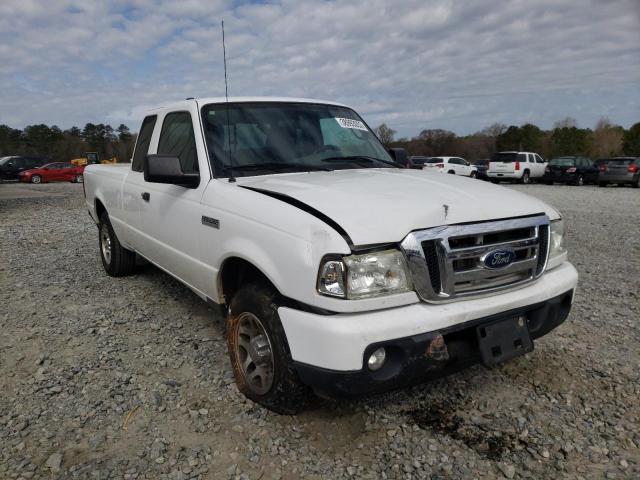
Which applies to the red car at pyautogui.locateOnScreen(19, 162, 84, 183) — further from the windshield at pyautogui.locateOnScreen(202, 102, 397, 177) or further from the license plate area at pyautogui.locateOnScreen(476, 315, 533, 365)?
the license plate area at pyautogui.locateOnScreen(476, 315, 533, 365)

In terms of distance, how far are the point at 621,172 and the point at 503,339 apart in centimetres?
2305

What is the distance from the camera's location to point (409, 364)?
89.4 inches

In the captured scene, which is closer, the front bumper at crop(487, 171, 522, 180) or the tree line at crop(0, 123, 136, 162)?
the front bumper at crop(487, 171, 522, 180)

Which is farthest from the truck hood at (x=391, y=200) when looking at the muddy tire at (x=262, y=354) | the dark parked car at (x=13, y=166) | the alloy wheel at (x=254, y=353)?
the dark parked car at (x=13, y=166)

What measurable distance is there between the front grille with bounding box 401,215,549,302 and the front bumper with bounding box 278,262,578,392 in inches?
2.8

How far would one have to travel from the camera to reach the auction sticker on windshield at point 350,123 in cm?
402

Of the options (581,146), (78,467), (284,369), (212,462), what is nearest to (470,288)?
(284,369)

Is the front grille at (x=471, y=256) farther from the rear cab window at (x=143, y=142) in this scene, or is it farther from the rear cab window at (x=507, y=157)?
the rear cab window at (x=507, y=157)

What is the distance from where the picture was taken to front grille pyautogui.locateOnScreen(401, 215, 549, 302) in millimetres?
2305

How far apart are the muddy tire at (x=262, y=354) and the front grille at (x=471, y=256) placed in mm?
761

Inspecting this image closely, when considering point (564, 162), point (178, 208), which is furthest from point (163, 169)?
point (564, 162)

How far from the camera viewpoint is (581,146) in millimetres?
59969

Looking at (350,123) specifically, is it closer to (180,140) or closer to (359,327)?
(180,140)

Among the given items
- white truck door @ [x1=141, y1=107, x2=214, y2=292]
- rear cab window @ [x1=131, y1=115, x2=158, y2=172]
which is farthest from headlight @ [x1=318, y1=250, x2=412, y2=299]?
rear cab window @ [x1=131, y1=115, x2=158, y2=172]
